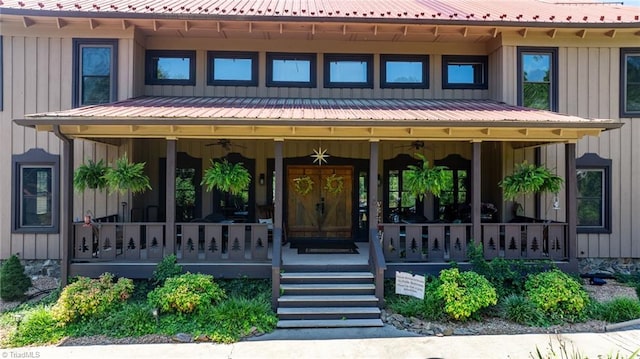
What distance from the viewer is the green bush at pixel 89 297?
21.9ft

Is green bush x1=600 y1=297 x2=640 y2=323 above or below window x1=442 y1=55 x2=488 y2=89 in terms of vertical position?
below

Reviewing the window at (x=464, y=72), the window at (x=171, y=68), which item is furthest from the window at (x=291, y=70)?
the window at (x=464, y=72)

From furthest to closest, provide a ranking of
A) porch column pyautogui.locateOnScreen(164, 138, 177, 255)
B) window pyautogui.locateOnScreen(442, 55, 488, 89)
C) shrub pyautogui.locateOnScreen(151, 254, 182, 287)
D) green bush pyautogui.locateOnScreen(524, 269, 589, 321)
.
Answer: window pyautogui.locateOnScreen(442, 55, 488, 89) < porch column pyautogui.locateOnScreen(164, 138, 177, 255) < shrub pyautogui.locateOnScreen(151, 254, 182, 287) < green bush pyautogui.locateOnScreen(524, 269, 589, 321)

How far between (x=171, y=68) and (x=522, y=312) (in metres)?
9.32

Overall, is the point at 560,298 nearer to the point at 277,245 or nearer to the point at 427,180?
the point at 427,180

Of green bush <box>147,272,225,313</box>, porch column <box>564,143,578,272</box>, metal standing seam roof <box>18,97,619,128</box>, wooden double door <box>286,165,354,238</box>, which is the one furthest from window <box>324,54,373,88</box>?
green bush <box>147,272,225,313</box>

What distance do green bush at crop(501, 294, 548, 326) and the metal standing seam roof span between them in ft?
10.3

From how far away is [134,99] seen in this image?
30.7 feet

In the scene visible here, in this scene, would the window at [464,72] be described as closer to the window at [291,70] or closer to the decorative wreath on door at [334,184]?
the window at [291,70]

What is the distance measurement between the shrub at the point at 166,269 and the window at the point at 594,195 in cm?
908

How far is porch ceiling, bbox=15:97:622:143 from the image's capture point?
7320 mm

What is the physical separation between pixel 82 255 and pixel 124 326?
212cm

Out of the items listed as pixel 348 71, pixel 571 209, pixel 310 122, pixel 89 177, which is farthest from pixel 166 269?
pixel 571 209

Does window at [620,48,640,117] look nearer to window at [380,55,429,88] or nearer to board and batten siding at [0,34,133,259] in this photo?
window at [380,55,429,88]
